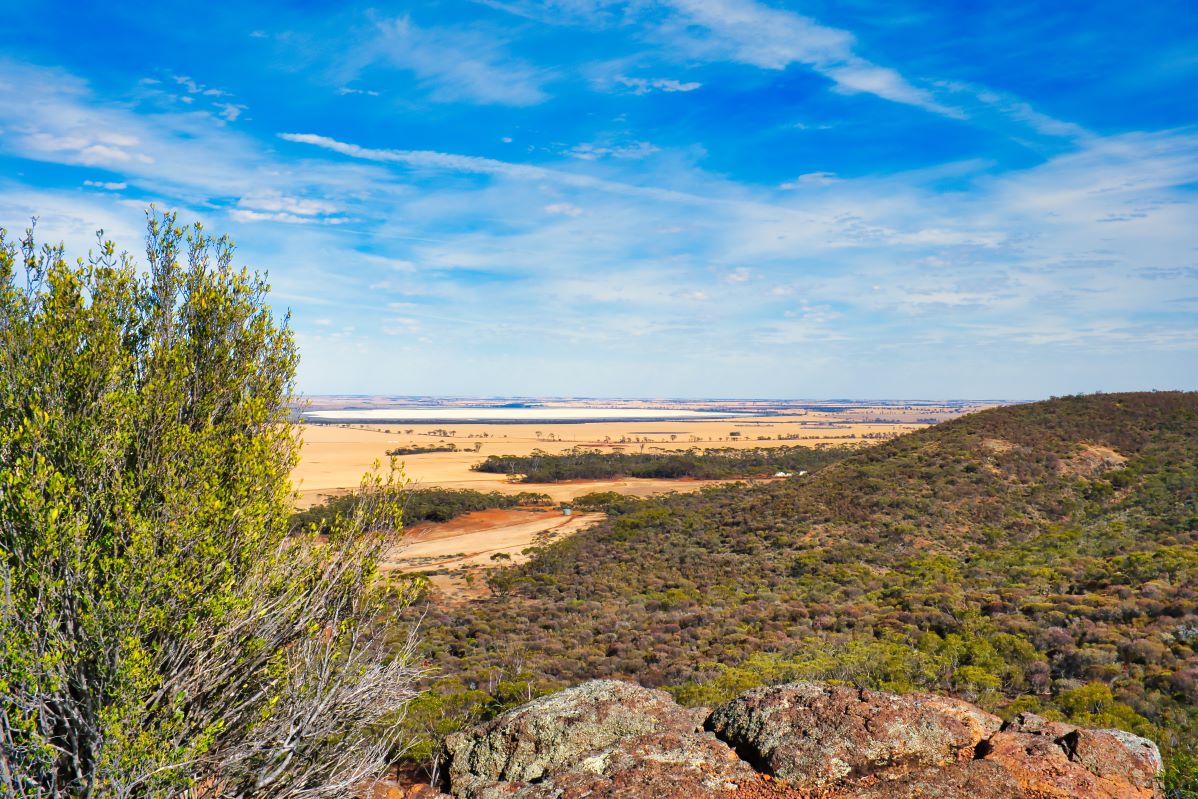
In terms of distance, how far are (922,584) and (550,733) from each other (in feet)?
70.7

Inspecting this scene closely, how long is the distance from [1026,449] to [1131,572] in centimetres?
2327

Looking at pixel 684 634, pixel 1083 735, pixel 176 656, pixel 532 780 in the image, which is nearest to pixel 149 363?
pixel 176 656

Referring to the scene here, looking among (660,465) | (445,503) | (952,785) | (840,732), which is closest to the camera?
(952,785)

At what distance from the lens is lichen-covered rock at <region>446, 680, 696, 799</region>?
7.44m

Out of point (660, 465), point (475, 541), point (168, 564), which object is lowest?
point (475, 541)

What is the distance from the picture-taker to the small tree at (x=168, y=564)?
5816 millimetres

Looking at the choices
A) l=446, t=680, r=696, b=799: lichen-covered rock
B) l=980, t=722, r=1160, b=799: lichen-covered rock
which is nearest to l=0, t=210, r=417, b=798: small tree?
l=446, t=680, r=696, b=799: lichen-covered rock

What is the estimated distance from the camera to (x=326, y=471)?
8062 cm

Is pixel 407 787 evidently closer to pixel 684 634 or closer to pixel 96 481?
pixel 96 481

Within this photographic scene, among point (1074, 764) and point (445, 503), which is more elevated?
point (1074, 764)

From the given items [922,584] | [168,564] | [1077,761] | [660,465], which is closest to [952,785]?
[1077,761]

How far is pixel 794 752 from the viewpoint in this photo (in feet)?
22.2

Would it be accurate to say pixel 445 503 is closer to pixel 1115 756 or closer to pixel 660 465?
pixel 660 465

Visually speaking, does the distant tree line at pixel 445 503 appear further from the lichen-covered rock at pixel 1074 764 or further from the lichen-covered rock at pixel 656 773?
the lichen-covered rock at pixel 1074 764
